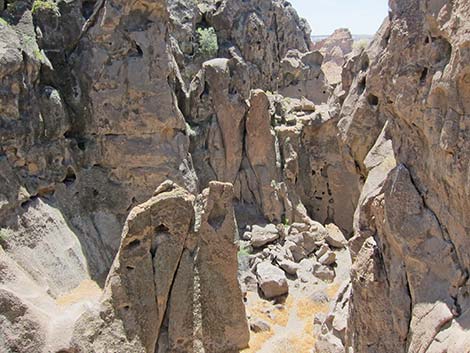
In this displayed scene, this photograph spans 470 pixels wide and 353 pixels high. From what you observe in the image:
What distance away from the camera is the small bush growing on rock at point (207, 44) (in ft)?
86.3

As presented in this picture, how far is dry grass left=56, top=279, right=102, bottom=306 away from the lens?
42.7 feet

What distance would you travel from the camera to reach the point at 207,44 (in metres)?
26.4

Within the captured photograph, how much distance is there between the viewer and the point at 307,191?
24359 millimetres

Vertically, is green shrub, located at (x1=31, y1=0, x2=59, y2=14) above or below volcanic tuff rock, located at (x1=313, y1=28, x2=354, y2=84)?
below

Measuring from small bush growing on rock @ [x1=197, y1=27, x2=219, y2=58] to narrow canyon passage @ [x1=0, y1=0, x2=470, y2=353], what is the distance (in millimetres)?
85

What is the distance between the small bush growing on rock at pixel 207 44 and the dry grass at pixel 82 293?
52.5 feet

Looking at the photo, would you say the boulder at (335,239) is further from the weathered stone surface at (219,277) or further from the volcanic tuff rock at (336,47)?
the volcanic tuff rock at (336,47)

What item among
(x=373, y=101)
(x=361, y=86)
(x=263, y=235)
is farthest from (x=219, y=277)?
(x=263, y=235)

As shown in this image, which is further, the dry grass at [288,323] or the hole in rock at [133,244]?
the dry grass at [288,323]

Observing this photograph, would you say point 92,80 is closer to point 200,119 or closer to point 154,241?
point 200,119

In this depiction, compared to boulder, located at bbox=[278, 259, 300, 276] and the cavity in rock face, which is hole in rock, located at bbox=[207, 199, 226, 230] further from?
boulder, located at bbox=[278, 259, 300, 276]

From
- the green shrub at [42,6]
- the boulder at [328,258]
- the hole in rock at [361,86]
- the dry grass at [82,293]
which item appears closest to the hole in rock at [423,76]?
the hole in rock at [361,86]

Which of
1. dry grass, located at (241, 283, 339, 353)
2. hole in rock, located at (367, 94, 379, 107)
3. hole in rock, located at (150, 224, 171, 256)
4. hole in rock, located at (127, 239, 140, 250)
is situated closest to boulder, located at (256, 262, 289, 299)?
dry grass, located at (241, 283, 339, 353)

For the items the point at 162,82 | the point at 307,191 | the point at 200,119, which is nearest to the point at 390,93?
the point at 162,82
